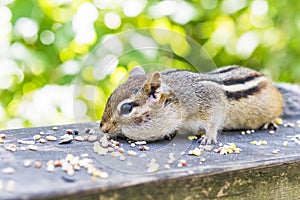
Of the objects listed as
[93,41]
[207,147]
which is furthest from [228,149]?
[93,41]

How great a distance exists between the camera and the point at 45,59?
2.56m

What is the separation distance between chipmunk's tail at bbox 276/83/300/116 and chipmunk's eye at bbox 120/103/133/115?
0.91 m

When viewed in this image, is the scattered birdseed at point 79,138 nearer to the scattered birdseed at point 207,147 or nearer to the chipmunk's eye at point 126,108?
the chipmunk's eye at point 126,108

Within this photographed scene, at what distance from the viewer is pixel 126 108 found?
1.69 m

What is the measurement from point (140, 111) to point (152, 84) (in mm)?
99

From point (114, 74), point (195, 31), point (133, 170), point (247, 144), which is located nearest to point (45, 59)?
point (114, 74)

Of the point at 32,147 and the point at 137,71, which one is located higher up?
the point at 137,71

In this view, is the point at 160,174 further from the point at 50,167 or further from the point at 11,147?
the point at 11,147

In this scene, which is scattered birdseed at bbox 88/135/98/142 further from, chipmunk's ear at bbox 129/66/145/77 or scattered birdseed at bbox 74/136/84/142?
chipmunk's ear at bbox 129/66/145/77

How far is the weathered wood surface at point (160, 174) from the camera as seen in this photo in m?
1.12

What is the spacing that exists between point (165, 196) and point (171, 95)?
0.66m

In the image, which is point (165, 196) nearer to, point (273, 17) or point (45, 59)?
point (45, 59)

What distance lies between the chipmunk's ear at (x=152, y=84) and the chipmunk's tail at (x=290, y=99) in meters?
0.83

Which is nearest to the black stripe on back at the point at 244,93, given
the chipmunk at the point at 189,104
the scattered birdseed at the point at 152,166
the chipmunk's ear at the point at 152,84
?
the chipmunk at the point at 189,104
